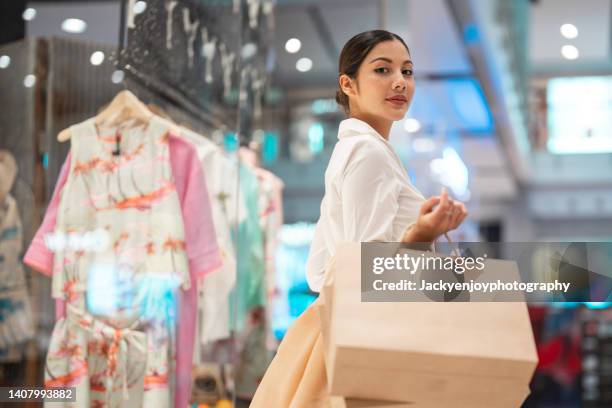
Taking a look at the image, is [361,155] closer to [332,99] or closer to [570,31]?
[570,31]

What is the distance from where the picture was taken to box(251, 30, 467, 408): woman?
1438mm

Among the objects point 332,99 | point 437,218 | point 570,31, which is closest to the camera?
point 437,218

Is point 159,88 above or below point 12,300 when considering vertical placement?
above

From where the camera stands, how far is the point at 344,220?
4.84ft

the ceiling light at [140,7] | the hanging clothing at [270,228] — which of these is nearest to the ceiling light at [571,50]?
the hanging clothing at [270,228]

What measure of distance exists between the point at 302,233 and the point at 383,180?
290cm

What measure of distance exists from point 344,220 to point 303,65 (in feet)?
9.74

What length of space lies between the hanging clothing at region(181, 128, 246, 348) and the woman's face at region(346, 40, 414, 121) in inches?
44.2

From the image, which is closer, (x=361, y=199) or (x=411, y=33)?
(x=361, y=199)

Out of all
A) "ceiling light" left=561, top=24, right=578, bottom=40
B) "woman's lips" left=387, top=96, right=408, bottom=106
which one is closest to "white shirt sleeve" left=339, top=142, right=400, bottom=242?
"woman's lips" left=387, top=96, right=408, bottom=106

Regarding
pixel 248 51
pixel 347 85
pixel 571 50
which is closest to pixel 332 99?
pixel 248 51

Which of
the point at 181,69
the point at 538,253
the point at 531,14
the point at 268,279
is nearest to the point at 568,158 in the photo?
the point at 531,14

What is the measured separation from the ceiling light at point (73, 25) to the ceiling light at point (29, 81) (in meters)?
0.16

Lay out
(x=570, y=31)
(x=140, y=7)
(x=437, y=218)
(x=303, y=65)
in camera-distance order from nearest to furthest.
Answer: (x=437, y=218) → (x=140, y=7) → (x=570, y=31) → (x=303, y=65)
